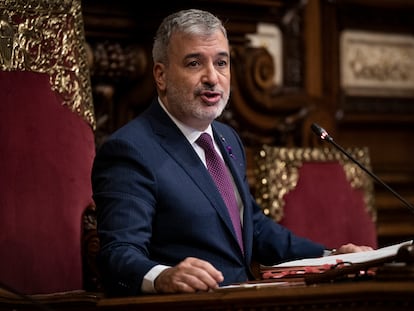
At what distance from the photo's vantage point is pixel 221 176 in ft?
8.21

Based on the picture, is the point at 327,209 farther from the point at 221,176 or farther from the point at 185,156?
the point at 185,156

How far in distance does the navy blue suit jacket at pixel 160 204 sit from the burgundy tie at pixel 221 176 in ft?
0.09

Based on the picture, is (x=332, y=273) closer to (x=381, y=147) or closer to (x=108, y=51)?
(x=108, y=51)

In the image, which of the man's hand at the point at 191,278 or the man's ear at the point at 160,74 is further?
the man's ear at the point at 160,74

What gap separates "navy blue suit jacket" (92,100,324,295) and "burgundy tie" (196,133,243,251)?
1.1 inches

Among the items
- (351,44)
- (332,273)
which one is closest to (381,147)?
(351,44)

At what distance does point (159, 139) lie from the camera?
245 centimetres

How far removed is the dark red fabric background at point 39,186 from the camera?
2600 mm

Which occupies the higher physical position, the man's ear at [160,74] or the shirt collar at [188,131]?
the man's ear at [160,74]

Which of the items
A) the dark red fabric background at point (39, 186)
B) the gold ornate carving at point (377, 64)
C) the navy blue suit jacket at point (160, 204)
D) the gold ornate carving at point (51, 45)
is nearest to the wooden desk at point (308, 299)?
the navy blue suit jacket at point (160, 204)

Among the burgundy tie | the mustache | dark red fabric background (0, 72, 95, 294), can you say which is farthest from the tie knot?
dark red fabric background (0, 72, 95, 294)

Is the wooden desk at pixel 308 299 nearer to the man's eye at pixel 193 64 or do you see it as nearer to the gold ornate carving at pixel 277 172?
the man's eye at pixel 193 64

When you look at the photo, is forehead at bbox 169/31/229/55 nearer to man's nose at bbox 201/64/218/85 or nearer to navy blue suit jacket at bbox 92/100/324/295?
man's nose at bbox 201/64/218/85

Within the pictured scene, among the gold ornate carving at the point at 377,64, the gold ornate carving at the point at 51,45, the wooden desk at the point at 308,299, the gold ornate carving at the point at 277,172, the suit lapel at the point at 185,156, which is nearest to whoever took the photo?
the wooden desk at the point at 308,299
